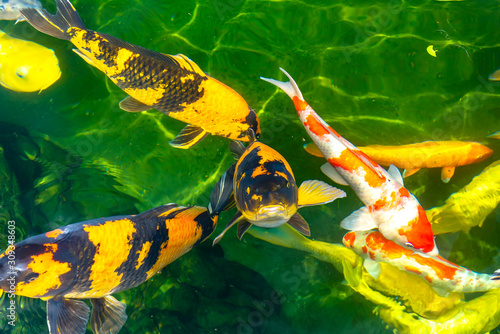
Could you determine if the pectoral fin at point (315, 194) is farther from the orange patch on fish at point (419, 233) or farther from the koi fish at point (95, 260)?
the koi fish at point (95, 260)

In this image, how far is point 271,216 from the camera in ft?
10.1

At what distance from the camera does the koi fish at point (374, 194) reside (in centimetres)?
388

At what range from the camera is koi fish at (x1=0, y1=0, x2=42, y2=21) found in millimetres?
4855

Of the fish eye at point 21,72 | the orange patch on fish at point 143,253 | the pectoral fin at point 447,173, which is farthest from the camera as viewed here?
the fish eye at point 21,72

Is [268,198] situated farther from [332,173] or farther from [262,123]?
[262,123]

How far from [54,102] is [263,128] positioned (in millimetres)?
2919

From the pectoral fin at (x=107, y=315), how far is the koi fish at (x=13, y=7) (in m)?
4.12

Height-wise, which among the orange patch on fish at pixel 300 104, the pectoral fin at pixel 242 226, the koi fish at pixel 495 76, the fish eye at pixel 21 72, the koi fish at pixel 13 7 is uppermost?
the koi fish at pixel 13 7

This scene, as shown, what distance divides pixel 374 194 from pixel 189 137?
2293mm

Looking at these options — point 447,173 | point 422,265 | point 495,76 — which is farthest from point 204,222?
point 495,76

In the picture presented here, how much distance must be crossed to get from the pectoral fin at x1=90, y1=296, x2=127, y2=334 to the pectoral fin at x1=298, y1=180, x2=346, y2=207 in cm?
211

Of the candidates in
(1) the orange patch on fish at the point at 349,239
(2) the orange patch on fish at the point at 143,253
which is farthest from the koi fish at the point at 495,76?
(2) the orange patch on fish at the point at 143,253

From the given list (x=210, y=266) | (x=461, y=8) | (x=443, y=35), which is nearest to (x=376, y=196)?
(x=210, y=266)

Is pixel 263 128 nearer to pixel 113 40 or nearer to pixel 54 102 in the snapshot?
pixel 113 40
